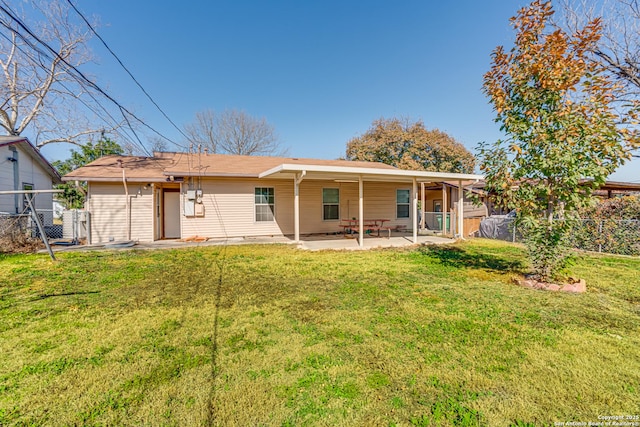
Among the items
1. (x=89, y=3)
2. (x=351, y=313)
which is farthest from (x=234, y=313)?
(x=89, y=3)

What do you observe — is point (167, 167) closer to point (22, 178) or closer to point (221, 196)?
point (221, 196)

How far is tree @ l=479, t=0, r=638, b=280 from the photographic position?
4.50m

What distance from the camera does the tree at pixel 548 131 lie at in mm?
4504

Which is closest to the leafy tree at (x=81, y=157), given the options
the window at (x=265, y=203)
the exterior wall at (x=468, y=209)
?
the window at (x=265, y=203)

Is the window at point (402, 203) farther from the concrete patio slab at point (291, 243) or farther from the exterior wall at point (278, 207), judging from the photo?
the concrete patio slab at point (291, 243)

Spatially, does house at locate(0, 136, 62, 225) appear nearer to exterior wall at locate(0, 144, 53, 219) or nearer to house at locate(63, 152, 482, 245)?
exterior wall at locate(0, 144, 53, 219)

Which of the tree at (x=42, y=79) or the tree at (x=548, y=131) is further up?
the tree at (x=42, y=79)

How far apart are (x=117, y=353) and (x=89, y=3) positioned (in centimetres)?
823

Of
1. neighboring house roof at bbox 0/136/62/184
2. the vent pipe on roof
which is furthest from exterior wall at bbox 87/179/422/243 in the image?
the vent pipe on roof

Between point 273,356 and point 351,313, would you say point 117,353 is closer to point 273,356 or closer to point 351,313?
point 273,356

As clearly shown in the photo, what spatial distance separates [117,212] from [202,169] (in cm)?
329

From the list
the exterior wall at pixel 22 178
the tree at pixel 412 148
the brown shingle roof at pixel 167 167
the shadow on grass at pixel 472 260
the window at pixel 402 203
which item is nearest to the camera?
the shadow on grass at pixel 472 260

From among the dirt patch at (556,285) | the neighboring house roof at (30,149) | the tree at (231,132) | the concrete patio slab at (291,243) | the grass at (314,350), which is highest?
the tree at (231,132)

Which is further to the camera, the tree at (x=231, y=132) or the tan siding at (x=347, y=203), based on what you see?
the tree at (x=231, y=132)
